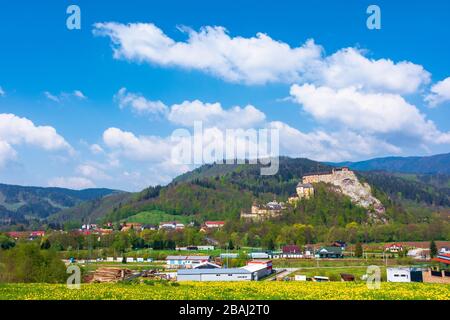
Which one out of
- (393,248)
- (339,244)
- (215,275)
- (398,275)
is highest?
(339,244)

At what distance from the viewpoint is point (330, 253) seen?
125 metres

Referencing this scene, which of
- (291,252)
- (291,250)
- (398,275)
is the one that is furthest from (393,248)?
(398,275)

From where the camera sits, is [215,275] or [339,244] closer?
[215,275]

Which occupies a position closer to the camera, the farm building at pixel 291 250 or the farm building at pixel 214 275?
the farm building at pixel 214 275

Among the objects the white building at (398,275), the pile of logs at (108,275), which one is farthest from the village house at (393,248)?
the pile of logs at (108,275)

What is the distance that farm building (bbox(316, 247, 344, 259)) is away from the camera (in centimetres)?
12192

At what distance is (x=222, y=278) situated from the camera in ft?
197

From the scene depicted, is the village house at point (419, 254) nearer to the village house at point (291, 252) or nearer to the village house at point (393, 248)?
the village house at point (393, 248)

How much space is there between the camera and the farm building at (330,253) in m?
122

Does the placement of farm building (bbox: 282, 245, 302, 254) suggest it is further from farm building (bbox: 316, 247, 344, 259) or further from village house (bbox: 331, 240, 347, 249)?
village house (bbox: 331, 240, 347, 249)

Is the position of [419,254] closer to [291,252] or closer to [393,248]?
[393,248]

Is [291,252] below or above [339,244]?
below

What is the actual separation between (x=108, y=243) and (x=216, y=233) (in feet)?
121

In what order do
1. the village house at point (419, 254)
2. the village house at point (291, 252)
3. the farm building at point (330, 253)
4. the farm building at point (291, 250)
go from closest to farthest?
the village house at point (419, 254) → the farm building at point (330, 253) → the village house at point (291, 252) → the farm building at point (291, 250)
